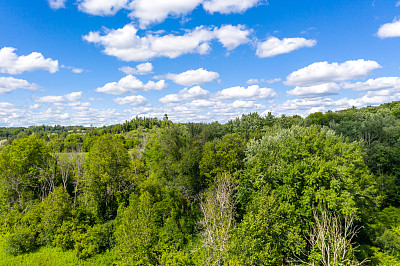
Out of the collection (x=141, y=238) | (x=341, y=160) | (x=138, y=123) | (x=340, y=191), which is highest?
(x=138, y=123)

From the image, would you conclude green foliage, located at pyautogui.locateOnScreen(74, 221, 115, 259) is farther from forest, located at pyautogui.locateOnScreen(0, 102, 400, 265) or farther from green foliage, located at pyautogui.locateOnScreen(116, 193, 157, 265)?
green foliage, located at pyautogui.locateOnScreen(116, 193, 157, 265)

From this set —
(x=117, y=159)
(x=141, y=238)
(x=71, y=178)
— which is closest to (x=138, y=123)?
(x=71, y=178)

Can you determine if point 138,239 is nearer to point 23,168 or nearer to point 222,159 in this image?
point 222,159

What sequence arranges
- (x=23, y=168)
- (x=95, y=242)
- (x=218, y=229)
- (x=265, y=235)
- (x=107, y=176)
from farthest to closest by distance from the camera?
(x=23, y=168)
(x=107, y=176)
(x=95, y=242)
(x=218, y=229)
(x=265, y=235)

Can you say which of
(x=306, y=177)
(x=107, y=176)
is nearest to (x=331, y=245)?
(x=306, y=177)

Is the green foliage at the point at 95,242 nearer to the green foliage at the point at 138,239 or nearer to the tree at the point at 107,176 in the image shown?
the tree at the point at 107,176

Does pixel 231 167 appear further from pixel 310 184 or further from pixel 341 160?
pixel 341 160

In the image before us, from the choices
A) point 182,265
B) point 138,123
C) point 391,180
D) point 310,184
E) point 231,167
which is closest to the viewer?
point 182,265
